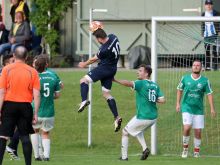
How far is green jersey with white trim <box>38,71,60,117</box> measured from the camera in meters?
17.9

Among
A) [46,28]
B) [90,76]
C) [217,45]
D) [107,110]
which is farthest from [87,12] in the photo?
[90,76]

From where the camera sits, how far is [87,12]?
30.4m

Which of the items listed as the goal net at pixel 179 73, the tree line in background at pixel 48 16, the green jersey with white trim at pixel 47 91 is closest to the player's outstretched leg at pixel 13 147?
the green jersey with white trim at pixel 47 91

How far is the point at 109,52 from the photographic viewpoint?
17.7 meters

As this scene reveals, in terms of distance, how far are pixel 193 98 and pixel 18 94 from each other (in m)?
5.03

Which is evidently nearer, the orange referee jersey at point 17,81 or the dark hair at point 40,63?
the orange referee jersey at point 17,81

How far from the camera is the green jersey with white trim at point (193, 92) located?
19.4m

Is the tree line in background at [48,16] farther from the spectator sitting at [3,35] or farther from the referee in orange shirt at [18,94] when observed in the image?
the referee in orange shirt at [18,94]

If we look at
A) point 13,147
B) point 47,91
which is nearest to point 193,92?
point 47,91

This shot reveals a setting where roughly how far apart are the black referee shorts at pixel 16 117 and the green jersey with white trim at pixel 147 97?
3.03m

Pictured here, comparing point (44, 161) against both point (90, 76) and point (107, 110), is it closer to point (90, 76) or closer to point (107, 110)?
point (90, 76)

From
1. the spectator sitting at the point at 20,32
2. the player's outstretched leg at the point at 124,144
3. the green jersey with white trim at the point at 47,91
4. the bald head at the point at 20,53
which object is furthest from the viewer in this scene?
the spectator sitting at the point at 20,32

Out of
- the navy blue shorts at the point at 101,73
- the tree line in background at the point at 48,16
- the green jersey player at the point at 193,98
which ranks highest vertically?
the tree line in background at the point at 48,16

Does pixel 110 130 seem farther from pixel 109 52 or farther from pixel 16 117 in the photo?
pixel 16 117
